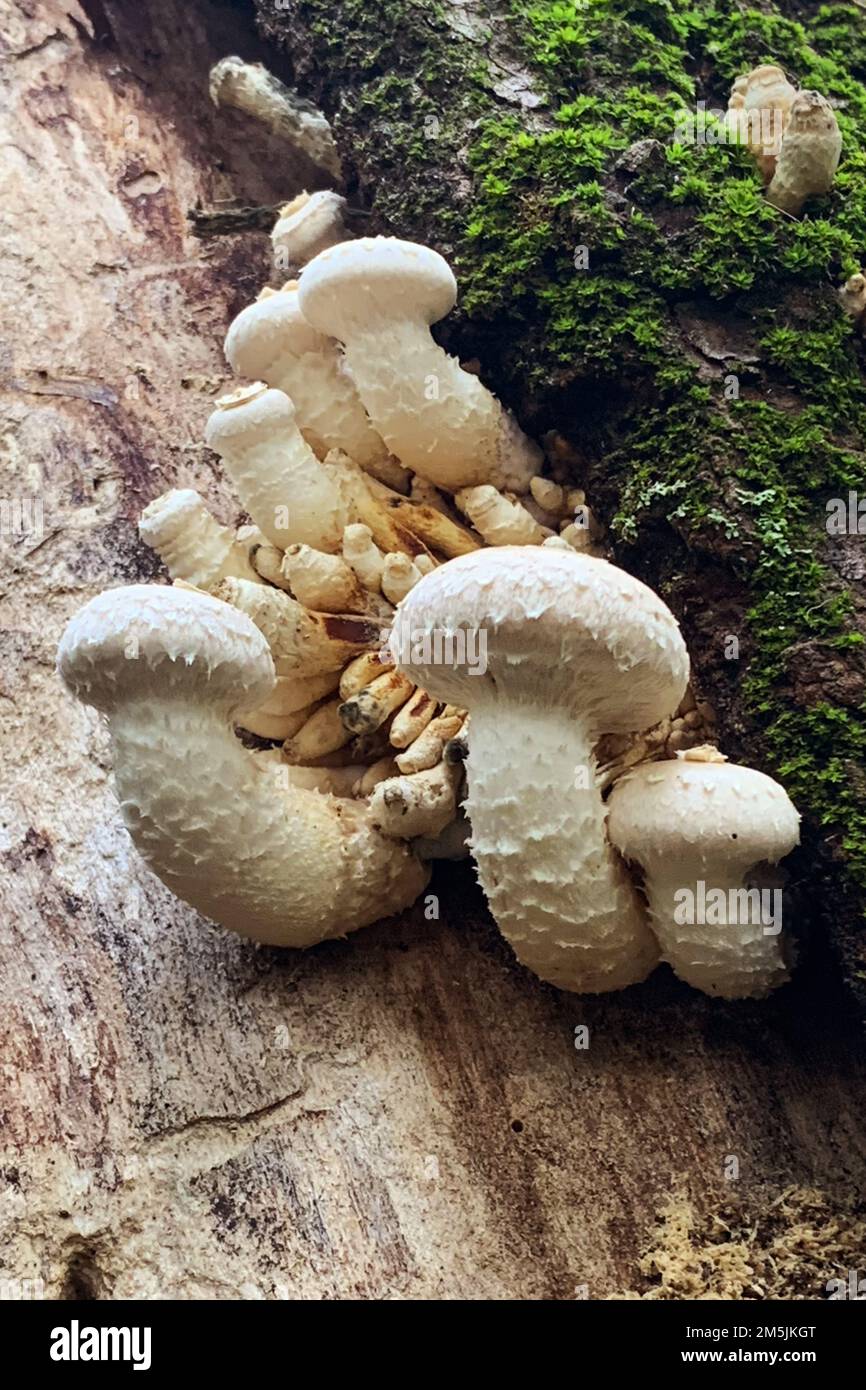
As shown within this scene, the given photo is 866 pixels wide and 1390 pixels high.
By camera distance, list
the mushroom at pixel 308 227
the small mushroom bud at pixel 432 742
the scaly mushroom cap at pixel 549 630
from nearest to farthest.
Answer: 1. the scaly mushroom cap at pixel 549 630
2. the small mushroom bud at pixel 432 742
3. the mushroom at pixel 308 227

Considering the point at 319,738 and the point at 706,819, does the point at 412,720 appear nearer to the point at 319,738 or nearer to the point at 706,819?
the point at 319,738

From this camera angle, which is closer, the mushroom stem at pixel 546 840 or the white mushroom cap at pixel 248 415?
the mushroom stem at pixel 546 840

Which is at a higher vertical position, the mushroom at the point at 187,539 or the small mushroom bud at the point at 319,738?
the mushroom at the point at 187,539

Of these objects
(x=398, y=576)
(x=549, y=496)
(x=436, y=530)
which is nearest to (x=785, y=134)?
(x=549, y=496)

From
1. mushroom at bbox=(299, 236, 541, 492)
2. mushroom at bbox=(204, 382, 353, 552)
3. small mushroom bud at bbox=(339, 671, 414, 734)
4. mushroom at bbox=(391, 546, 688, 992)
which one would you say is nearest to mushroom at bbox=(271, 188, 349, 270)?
mushroom at bbox=(299, 236, 541, 492)

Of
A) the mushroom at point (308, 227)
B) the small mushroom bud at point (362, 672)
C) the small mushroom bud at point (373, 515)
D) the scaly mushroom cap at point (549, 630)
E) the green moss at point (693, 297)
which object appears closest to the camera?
the scaly mushroom cap at point (549, 630)

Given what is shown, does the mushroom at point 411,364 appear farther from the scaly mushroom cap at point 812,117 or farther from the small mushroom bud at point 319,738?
the scaly mushroom cap at point 812,117

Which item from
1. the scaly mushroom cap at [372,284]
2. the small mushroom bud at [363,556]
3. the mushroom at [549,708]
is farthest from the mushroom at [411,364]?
the mushroom at [549,708]
